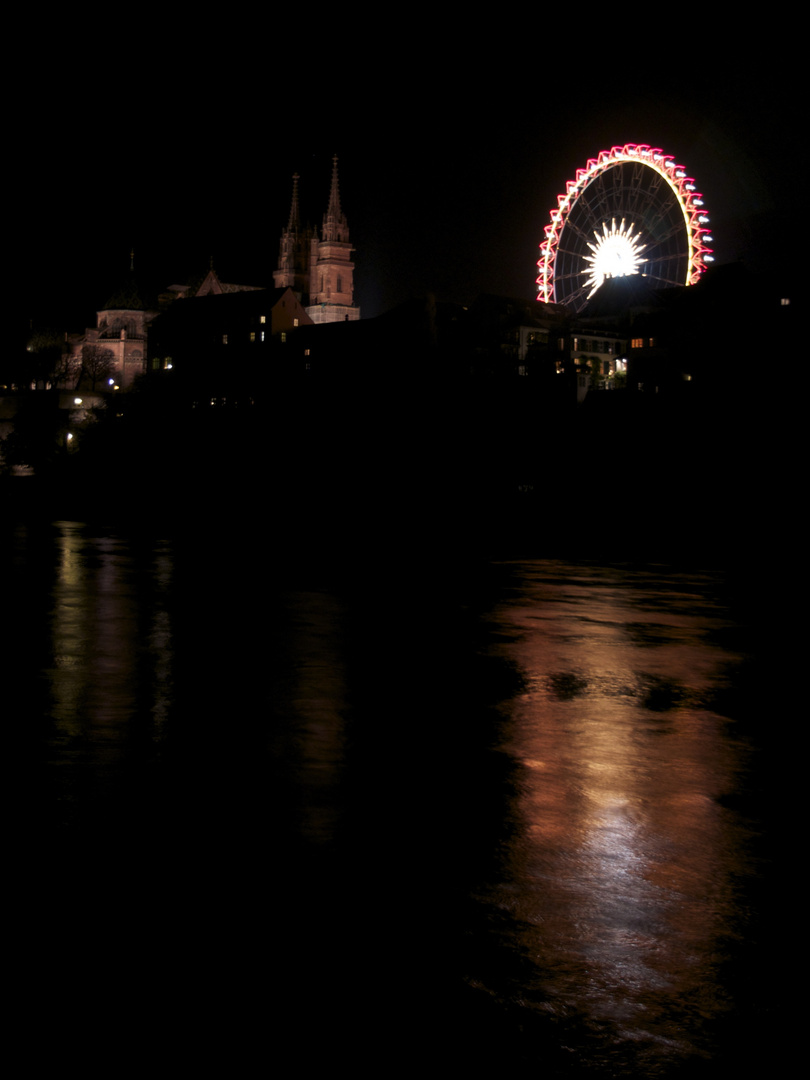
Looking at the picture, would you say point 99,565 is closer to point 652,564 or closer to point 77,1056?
point 652,564

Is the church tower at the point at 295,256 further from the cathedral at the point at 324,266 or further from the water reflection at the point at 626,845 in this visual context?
the water reflection at the point at 626,845

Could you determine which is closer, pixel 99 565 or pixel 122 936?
pixel 122 936

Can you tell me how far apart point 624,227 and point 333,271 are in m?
76.7

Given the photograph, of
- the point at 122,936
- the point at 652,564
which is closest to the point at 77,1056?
the point at 122,936

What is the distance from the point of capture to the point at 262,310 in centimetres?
9338

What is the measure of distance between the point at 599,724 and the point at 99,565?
60.5ft

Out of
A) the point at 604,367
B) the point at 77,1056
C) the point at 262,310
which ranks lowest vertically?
the point at 77,1056

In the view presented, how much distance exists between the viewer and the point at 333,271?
13725cm

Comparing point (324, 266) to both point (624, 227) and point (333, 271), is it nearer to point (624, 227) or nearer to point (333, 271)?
point (333, 271)

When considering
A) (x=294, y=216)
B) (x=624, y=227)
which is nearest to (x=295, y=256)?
(x=294, y=216)

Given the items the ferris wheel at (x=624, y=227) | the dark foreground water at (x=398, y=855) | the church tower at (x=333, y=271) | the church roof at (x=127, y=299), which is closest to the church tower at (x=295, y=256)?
the church tower at (x=333, y=271)

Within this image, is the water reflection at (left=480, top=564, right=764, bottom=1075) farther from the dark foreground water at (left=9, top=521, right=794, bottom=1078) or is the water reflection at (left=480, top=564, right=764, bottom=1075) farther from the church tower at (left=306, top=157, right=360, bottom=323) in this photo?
the church tower at (left=306, top=157, right=360, bottom=323)

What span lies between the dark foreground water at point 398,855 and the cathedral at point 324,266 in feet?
407

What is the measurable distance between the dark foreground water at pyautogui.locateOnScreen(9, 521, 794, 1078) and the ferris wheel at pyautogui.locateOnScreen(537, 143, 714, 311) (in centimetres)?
4981
